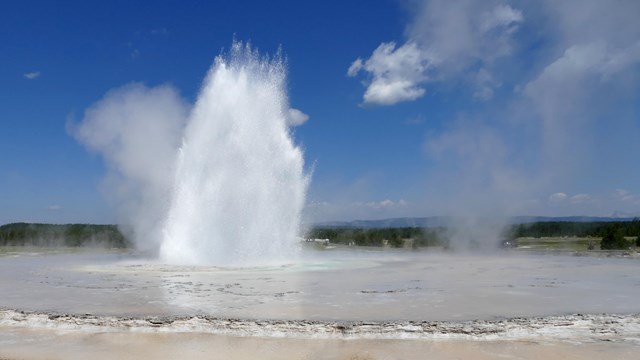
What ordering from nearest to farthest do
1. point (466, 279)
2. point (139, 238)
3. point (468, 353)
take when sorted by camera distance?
1. point (468, 353)
2. point (466, 279)
3. point (139, 238)

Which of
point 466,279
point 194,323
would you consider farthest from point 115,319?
point 466,279

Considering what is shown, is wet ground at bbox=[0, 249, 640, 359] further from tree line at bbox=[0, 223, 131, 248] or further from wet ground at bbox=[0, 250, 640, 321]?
tree line at bbox=[0, 223, 131, 248]

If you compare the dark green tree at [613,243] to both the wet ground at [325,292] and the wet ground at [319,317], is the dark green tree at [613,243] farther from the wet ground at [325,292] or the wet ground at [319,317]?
the wet ground at [319,317]

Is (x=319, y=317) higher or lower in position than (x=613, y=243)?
lower

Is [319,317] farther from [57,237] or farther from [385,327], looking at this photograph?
[57,237]

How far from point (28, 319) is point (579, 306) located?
9.60 metres

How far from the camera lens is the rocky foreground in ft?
27.3

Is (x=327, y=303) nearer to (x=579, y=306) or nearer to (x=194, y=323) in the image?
(x=194, y=323)

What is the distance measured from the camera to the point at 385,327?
8562mm

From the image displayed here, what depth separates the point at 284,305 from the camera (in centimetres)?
1064

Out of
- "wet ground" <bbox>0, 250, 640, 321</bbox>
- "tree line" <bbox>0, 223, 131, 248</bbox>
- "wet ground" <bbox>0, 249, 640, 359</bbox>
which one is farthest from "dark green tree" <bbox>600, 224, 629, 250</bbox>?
"tree line" <bbox>0, 223, 131, 248</bbox>

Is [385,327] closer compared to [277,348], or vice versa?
[277,348]

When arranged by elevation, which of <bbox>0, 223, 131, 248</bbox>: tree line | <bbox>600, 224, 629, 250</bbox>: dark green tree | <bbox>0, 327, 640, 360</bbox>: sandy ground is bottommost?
<bbox>0, 327, 640, 360</bbox>: sandy ground

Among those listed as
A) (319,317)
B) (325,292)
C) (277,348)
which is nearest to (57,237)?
(325,292)
